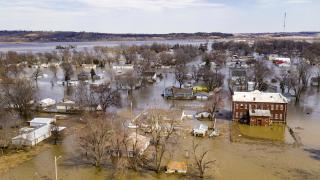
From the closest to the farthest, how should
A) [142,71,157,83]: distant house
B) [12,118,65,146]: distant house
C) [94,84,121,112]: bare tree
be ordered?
1. [12,118,65,146]: distant house
2. [94,84,121,112]: bare tree
3. [142,71,157,83]: distant house

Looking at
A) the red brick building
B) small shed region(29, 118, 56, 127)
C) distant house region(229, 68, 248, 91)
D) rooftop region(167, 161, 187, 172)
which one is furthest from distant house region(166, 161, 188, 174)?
distant house region(229, 68, 248, 91)

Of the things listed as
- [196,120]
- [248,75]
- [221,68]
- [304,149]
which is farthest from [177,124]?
[221,68]

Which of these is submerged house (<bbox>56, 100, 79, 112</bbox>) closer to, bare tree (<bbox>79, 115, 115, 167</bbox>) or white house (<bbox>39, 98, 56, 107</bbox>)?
white house (<bbox>39, 98, 56, 107</bbox>)

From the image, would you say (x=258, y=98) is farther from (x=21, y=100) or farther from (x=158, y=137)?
(x=21, y=100)

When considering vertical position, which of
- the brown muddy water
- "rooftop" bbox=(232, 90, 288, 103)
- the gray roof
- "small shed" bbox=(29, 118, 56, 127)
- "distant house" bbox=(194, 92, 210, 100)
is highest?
"rooftop" bbox=(232, 90, 288, 103)

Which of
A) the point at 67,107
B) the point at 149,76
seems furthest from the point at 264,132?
the point at 149,76

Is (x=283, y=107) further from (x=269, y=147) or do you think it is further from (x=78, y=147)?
(x=78, y=147)
